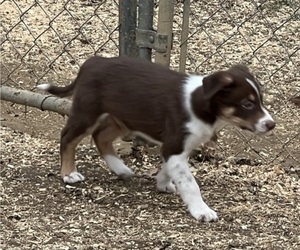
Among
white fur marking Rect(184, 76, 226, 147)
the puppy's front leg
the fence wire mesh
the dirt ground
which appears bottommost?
the fence wire mesh

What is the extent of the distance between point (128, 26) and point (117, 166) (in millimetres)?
687

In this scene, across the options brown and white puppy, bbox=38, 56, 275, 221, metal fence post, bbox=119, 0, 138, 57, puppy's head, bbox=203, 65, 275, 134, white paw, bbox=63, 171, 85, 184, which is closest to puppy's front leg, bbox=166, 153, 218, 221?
brown and white puppy, bbox=38, 56, 275, 221

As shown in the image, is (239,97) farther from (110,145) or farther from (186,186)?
(110,145)

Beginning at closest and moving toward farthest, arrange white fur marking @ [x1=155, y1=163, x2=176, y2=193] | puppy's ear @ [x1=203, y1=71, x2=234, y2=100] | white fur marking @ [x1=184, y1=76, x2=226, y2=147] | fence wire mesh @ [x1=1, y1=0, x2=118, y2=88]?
1. puppy's ear @ [x1=203, y1=71, x2=234, y2=100]
2. white fur marking @ [x1=184, y1=76, x2=226, y2=147]
3. white fur marking @ [x1=155, y1=163, x2=176, y2=193]
4. fence wire mesh @ [x1=1, y1=0, x2=118, y2=88]

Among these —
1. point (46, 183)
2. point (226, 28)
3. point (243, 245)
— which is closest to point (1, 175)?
point (46, 183)

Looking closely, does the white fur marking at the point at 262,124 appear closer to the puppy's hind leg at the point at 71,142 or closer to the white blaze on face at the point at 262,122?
the white blaze on face at the point at 262,122

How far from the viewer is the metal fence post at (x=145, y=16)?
13.6 feet

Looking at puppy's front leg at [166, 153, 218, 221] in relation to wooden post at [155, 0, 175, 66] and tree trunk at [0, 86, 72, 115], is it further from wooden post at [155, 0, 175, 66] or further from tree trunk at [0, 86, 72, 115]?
tree trunk at [0, 86, 72, 115]

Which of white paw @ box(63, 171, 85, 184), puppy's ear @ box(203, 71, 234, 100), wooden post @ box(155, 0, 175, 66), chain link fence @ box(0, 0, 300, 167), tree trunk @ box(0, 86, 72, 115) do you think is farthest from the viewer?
chain link fence @ box(0, 0, 300, 167)

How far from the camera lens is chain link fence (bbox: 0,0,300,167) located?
4664 millimetres

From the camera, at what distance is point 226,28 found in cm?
630

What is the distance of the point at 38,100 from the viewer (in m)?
4.52

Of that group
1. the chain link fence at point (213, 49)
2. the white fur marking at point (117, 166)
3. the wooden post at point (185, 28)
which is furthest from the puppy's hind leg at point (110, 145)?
the chain link fence at point (213, 49)

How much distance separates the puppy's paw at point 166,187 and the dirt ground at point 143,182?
3 centimetres
